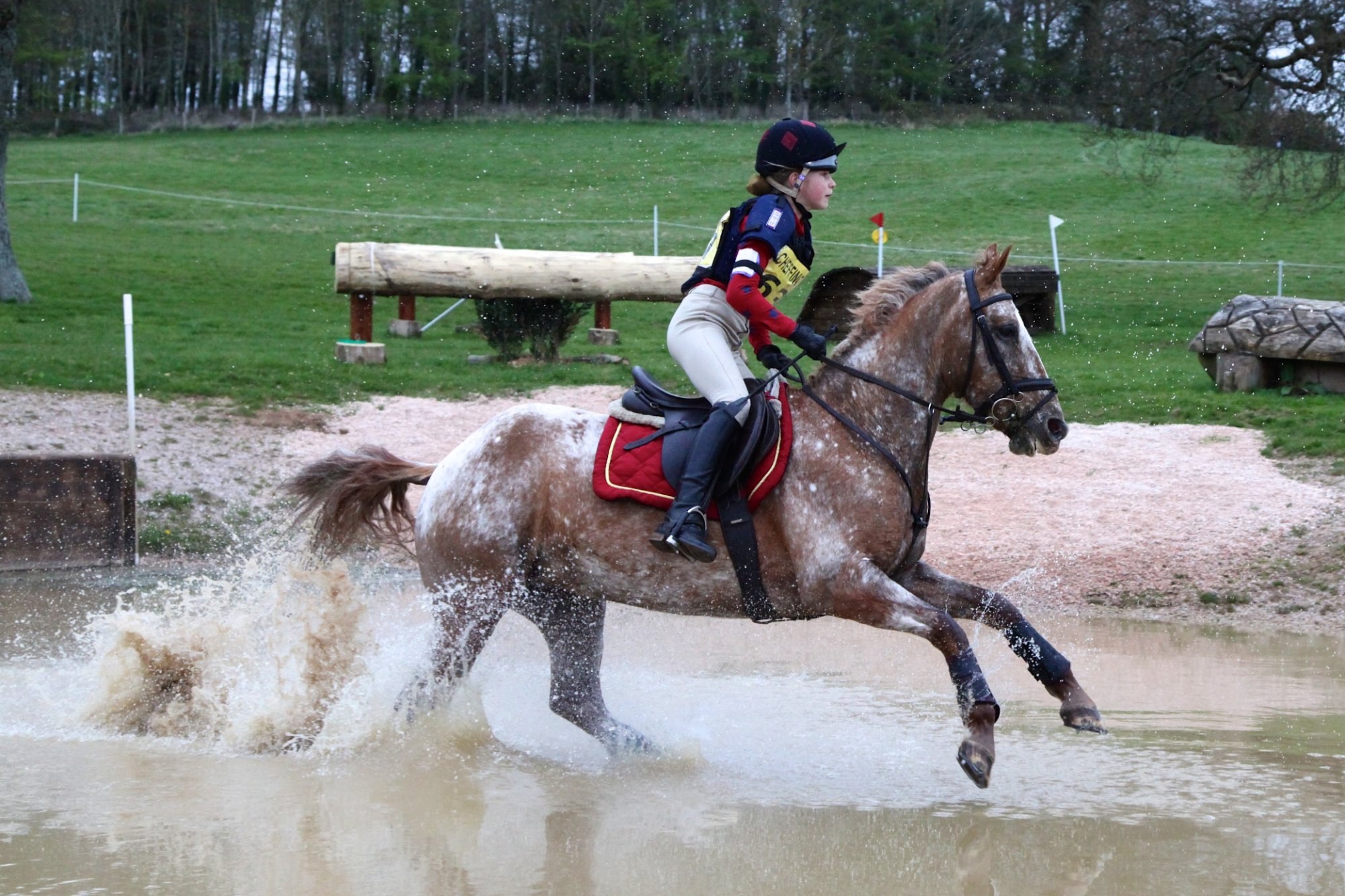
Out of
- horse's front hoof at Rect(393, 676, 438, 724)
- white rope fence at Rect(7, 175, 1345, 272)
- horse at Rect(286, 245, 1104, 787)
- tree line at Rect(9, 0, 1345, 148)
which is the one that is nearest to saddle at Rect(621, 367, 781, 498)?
horse at Rect(286, 245, 1104, 787)

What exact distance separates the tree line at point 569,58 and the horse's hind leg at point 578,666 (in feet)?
139

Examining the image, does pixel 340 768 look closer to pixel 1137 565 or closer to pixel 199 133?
pixel 1137 565

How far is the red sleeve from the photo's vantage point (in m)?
5.36

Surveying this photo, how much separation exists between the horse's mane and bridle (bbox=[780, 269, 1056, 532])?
22 centimetres

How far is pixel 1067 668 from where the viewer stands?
542 cm

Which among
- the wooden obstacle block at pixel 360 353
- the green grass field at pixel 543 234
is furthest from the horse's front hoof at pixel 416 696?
the wooden obstacle block at pixel 360 353

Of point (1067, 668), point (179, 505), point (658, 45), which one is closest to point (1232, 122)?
A: point (179, 505)

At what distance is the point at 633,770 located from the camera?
233 inches

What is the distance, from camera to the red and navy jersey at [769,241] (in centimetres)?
540

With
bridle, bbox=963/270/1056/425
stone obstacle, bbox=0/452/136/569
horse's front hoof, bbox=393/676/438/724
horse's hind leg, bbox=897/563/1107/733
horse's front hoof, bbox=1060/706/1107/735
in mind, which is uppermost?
bridle, bbox=963/270/1056/425

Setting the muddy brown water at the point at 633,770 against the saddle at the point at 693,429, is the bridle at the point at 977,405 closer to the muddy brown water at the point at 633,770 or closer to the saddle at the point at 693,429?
the saddle at the point at 693,429

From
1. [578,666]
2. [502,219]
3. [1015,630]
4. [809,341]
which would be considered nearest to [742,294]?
[809,341]

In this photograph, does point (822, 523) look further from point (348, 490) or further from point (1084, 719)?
point (348, 490)

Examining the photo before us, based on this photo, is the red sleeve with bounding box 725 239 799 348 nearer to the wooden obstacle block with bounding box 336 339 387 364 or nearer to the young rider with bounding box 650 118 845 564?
the young rider with bounding box 650 118 845 564
